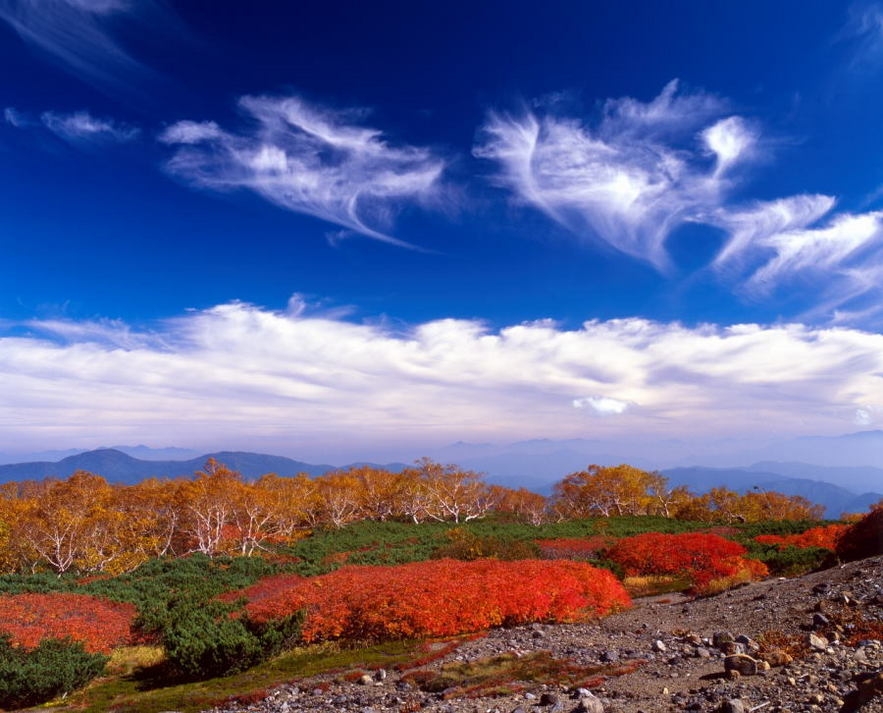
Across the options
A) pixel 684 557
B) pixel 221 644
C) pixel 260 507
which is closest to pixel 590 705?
pixel 221 644

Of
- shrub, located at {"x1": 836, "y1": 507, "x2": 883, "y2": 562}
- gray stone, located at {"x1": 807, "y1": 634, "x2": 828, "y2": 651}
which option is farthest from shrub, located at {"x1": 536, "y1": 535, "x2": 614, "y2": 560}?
gray stone, located at {"x1": 807, "y1": 634, "x2": 828, "y2": 651}

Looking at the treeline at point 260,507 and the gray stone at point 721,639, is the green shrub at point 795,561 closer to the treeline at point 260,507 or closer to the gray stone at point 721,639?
the gray stone at point 721,639

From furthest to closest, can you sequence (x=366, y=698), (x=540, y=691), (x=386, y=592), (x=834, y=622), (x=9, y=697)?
(x=386, y=592) → (x=9, y=697) → (x=834, y=622) → (x=366, y=698) → (x=540, y=691)

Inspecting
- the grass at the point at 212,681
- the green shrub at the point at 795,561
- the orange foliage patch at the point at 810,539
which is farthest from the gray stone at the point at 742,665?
the orange foliage patch at the point at 810,539

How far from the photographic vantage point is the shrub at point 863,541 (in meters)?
21.8

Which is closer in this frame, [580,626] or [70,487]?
[580,626]

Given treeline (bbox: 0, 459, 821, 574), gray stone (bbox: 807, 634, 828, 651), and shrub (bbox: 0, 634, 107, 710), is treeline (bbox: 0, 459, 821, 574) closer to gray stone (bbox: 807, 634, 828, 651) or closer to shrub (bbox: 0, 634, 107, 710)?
shrub (bbox: 0, 634, 107, 710)

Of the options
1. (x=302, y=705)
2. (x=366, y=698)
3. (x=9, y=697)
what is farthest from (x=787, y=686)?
(x=9, y=697)

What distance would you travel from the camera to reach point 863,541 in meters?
22.3

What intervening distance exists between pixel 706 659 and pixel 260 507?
43953mm

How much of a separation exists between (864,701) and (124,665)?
20.9 meters

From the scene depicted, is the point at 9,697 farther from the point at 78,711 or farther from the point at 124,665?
the point at 124,665

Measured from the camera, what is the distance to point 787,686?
9.04m

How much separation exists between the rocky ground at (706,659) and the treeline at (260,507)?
1360 inches
